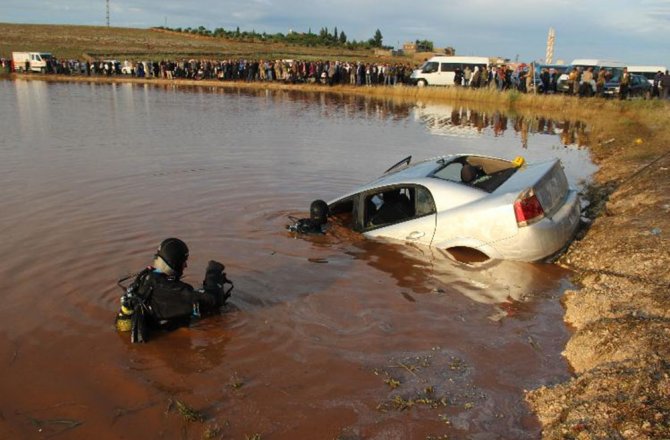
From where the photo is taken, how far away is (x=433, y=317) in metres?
5.53

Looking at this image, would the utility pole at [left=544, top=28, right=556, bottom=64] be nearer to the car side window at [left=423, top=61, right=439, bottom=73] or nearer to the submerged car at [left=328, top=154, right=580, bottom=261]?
the car side window at [left=423, top=61, right=439, bottom=73]

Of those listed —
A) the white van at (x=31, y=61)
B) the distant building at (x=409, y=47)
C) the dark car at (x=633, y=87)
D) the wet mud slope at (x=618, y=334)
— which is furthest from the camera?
the distant building at (x=409, y=47)

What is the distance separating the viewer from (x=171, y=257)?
4.64m

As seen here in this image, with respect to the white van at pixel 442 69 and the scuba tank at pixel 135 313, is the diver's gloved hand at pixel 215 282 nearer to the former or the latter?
the scuba tank at pixel 135 313

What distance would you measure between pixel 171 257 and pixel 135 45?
79.1m

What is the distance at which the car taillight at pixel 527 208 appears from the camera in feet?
20.2

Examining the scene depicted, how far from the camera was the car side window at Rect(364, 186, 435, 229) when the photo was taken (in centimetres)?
693

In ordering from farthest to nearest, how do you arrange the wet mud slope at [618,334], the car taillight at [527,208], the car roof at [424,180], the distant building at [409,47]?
the distant building at [409,47]
the car roof at [424,180]
the car taillight at [527,208]
the wet mud slope at [618,334]

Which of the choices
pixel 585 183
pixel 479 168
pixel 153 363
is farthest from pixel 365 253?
pixel 585 183

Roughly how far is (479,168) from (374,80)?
32592 millimetres

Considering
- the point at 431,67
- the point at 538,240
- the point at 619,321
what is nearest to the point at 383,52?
the point at 431,67

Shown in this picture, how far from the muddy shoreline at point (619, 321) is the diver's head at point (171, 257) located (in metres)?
2.81

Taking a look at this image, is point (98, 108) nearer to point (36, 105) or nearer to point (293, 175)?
point (36, 105)

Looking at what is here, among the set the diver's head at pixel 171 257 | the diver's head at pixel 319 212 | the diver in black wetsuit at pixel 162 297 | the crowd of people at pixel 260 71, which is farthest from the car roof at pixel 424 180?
the crowd of people at pixel 260 71
